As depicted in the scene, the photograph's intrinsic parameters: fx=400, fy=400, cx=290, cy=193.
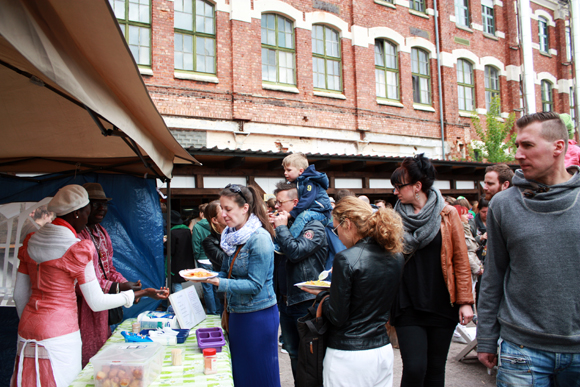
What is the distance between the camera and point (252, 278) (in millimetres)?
2877

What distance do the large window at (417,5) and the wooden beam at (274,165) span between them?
1046cm

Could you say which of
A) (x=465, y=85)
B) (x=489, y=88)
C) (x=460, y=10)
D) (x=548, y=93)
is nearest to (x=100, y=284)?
(x=465, y=85)

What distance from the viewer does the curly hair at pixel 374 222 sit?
7.63 ft

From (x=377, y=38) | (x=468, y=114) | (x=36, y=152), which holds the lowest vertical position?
(x=36, y=152)

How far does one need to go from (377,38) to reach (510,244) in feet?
47.5

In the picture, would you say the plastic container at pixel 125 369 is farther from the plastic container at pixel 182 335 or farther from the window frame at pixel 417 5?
the window frame at pixel 417 5

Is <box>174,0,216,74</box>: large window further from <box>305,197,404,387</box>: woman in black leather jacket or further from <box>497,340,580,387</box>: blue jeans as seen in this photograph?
<box>497,340,580,387</box>: blue jeans

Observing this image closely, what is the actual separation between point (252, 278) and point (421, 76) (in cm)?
1550

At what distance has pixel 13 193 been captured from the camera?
420 cm

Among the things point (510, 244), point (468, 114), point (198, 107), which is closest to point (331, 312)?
point (510, 244)

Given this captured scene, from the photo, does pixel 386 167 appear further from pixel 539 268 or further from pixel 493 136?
pixel 539 268

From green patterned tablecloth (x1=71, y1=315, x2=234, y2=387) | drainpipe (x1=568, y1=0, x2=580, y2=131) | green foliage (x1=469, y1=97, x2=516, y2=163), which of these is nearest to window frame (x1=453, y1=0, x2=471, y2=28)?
green foliage (x1=469, y1=97, x2=516, y2=163)

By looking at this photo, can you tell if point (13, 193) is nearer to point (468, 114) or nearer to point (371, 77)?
point (371, 77)

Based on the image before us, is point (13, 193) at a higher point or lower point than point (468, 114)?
lower
